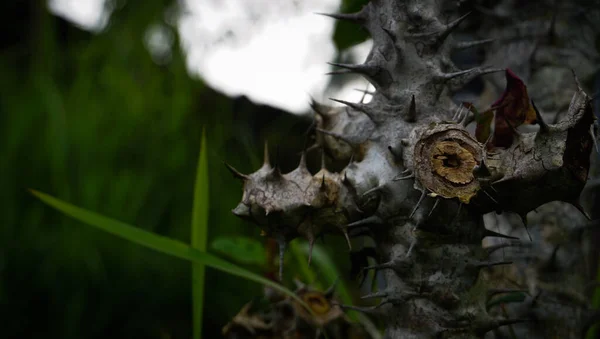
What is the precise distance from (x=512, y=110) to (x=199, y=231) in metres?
0.46

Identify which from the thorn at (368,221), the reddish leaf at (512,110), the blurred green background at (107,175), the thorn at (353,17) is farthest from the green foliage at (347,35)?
the thorn at (368,221)

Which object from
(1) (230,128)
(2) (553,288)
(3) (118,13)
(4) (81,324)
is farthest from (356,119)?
(3) (118,13)

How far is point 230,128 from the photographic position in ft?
7.90

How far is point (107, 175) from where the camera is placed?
190 cm

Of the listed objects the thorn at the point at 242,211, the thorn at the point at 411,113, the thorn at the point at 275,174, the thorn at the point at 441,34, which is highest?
the thorn at the point at 441,34

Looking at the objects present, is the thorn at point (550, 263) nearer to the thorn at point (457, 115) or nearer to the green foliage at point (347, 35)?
the thorn at point (457, 115)

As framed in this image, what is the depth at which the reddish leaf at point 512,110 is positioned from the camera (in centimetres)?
54

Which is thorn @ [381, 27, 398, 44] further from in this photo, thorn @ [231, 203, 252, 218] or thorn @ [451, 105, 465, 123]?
thorn @ [231, 203, 252, 218]

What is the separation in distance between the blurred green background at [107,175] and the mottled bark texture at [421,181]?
0.36 m

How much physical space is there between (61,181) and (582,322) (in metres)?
1.62

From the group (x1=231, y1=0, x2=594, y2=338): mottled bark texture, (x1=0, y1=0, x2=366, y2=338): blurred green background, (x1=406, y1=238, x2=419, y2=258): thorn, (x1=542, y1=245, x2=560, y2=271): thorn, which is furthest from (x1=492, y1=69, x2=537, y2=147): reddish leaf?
(x1=0, y1=0, x2=366, y2=338): blurred green background

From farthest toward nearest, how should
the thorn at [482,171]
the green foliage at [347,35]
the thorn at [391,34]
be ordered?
the green foliage at [347,35], the thorn at [391,34], the thorn at [482,171]

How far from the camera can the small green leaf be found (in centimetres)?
91

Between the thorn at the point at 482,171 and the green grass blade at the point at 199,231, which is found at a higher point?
the thorn at the point at 482,171
